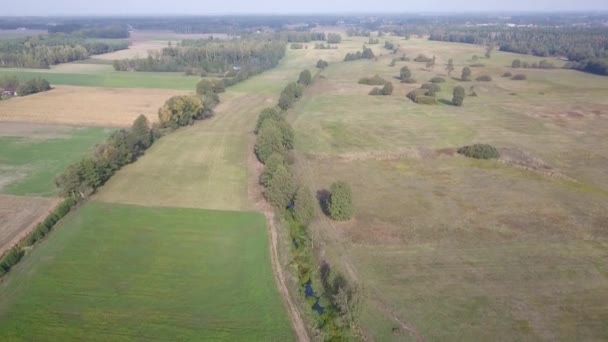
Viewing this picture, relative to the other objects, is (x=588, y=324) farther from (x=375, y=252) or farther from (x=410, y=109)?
(x=410, y=109)

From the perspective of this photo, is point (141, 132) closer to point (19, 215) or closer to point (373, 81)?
point (19, 215)

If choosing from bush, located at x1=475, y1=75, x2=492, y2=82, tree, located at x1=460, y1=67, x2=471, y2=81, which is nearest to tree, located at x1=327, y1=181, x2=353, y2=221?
tree, located at x1=460, y1=67, x2=471, y2=81

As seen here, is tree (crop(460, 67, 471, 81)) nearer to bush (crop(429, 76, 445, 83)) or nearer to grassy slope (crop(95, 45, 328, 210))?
bush (crop(429, 76, 445, 83))

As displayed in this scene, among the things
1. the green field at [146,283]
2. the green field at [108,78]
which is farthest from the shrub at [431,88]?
the green field at [146,283]

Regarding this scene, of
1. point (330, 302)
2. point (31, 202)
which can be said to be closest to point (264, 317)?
point (330, 302)

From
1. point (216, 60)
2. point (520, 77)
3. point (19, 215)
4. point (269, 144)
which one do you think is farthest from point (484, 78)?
point (19, 215)
